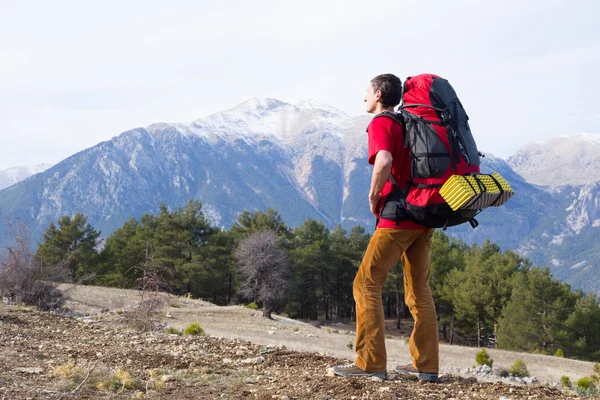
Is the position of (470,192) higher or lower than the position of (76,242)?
lower

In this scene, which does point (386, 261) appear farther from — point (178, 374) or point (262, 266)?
point (262, 266)

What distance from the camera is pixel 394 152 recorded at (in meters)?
4.25

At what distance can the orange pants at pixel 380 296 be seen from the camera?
4.36m

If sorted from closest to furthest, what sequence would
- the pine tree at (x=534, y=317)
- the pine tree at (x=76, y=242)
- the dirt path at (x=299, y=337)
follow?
the dirt path at (x=299, y=337)
the pine tree at (x=534, y=317)
the pine tree at (x=76, y=242)

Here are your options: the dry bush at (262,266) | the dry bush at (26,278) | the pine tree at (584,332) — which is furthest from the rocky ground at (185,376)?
the pine tree at (584,332)

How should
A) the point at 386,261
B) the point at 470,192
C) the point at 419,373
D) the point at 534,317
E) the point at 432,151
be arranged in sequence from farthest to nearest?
the point at 534,317, the point at 419,373, the point at 386,261, the point at 432,151, the point at 470,192

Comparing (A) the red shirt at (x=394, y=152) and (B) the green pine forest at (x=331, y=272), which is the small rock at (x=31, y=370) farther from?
(B) the green pine forest at (x=331, y=272)

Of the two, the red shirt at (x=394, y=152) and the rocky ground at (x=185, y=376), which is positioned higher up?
the red shirt at (x=394, y=152)

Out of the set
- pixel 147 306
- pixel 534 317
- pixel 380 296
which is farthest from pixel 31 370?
pixel 534 317

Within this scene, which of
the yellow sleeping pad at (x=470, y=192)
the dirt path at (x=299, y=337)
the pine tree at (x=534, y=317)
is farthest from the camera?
the pine tree at (x=534, y=317)

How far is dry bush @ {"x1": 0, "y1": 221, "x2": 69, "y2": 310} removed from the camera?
12281 mm

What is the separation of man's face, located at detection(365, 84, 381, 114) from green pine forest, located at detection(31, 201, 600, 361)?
1034 inches

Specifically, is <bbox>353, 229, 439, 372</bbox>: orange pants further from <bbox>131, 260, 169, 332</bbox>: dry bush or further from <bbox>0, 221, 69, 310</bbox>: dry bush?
<bbox>0, 221, 69, 310</bbox>: dry bush

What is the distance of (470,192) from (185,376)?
2.78 m
